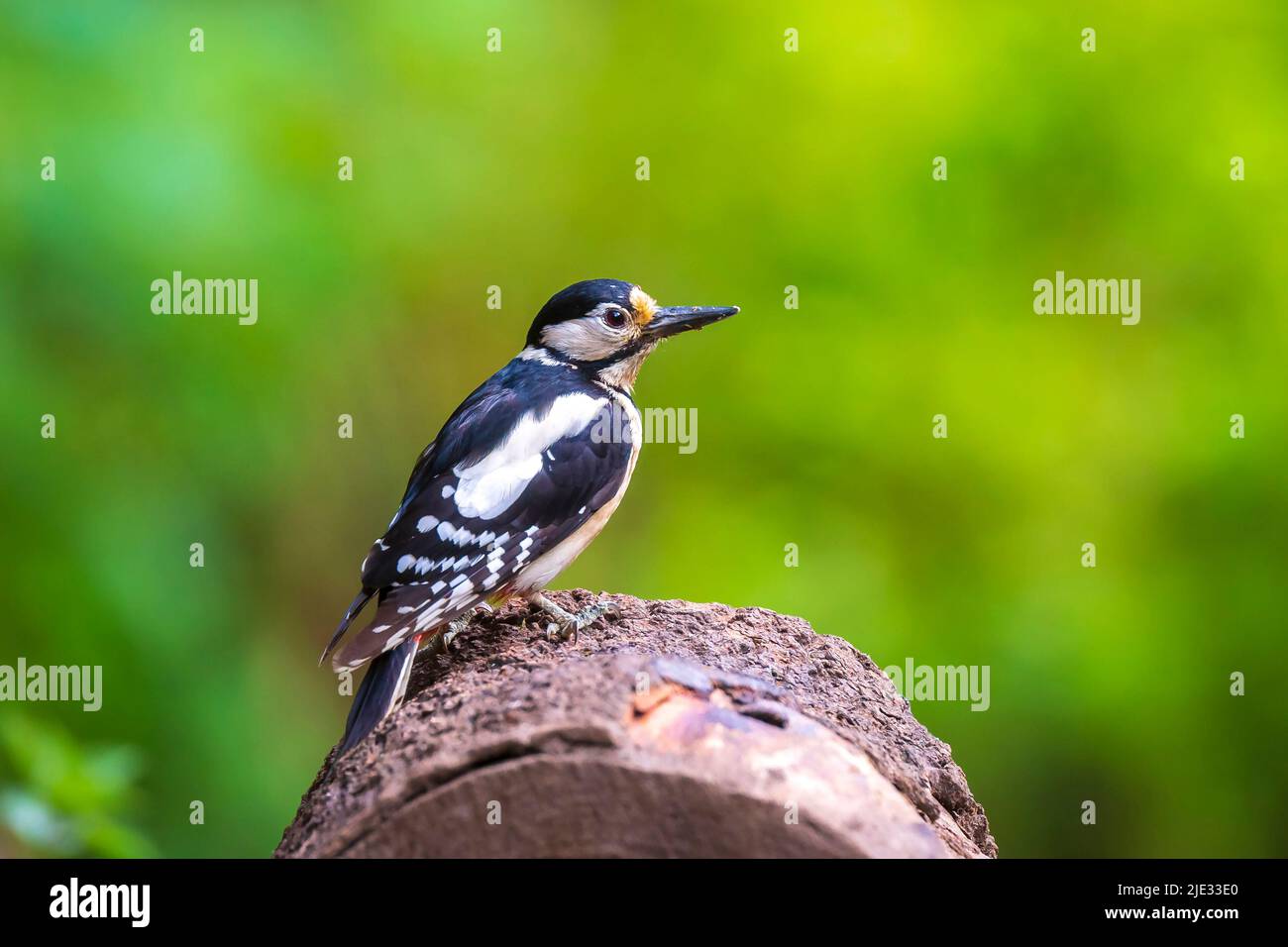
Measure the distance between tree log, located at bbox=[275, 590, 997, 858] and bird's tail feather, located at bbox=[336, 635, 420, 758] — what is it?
1.30 ft

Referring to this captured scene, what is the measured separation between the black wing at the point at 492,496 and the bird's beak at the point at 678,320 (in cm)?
29

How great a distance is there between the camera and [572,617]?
3305 mm

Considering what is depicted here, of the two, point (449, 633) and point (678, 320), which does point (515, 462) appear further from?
point (678, 320)

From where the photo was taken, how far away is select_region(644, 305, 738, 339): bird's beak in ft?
14.6

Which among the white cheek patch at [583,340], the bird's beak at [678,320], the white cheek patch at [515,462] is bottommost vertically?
the white cheek patch at [515,462]

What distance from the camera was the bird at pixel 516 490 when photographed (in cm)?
332

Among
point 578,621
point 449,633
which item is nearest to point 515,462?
point 449,633

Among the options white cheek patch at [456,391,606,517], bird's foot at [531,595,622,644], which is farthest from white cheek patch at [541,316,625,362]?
bird's foot at [531,595,622,644]

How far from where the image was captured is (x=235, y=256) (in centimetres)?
495

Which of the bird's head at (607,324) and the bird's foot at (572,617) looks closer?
the bird's foot at (572,617)

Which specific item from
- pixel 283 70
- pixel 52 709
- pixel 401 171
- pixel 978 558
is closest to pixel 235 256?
pixel 283 70

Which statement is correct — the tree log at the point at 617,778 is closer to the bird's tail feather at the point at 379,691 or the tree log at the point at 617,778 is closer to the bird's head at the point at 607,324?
Answer: the bird's tail feather at the point at 379,691

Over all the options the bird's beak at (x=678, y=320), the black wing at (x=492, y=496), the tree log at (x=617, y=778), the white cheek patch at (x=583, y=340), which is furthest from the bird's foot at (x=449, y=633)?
the bird's beak at (x=678, y=320)

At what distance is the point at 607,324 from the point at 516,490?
79cm
